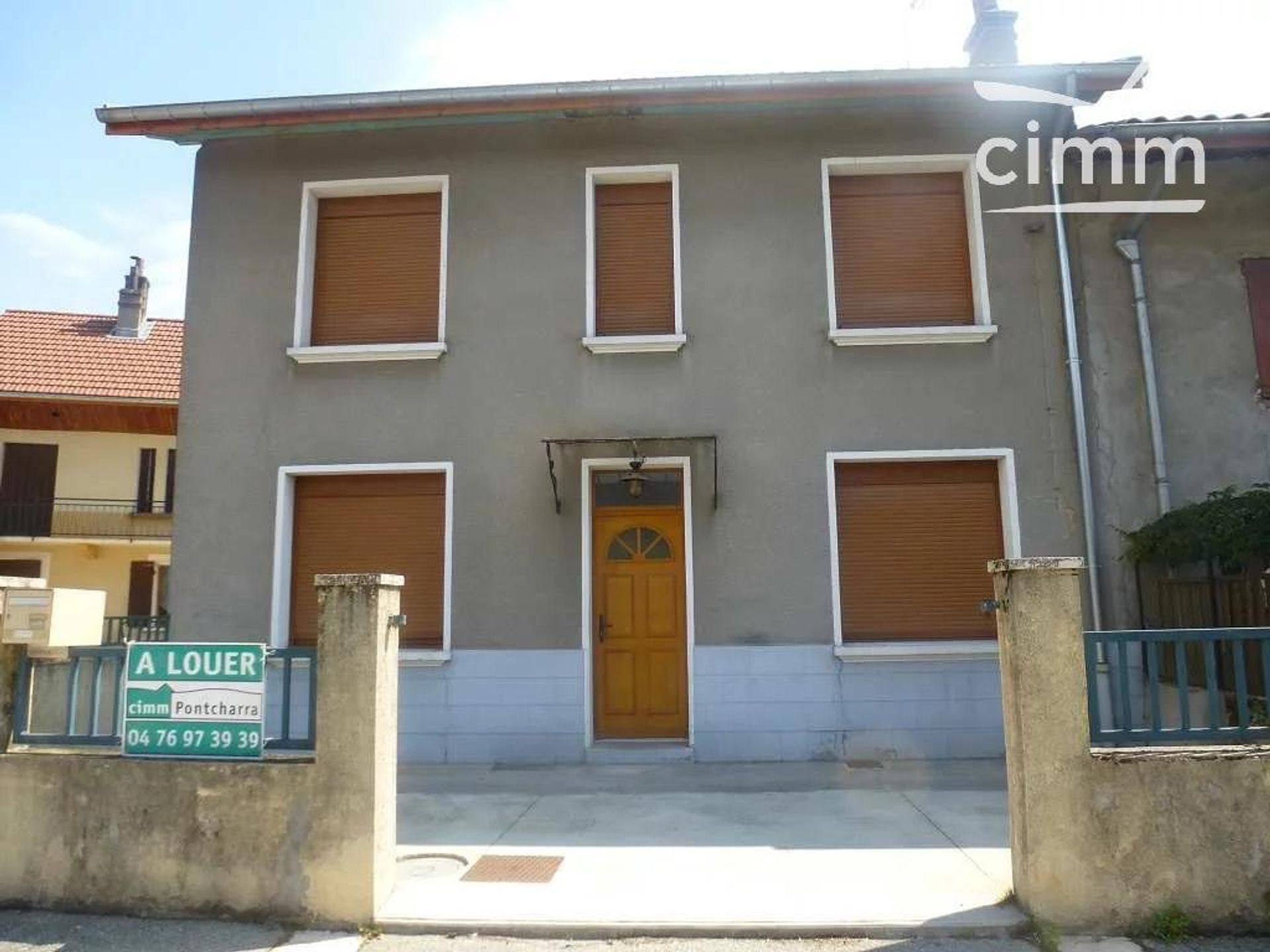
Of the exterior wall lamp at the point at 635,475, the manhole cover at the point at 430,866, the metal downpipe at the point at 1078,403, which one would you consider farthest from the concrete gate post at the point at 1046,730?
A: the exterior wall lamp at the point at 635,475

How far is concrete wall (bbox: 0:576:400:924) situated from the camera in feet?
13.8

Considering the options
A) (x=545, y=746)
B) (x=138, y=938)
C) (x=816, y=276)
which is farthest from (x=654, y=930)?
(x=816, y=276)

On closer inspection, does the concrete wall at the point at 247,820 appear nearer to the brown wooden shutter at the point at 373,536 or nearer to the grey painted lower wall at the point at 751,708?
the grey painted lower wall at the point at 751,708

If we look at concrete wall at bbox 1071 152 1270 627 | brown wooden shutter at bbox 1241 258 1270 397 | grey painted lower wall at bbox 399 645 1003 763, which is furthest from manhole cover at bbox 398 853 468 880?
brown wooden shutter at bbox 1241 258 1270 397

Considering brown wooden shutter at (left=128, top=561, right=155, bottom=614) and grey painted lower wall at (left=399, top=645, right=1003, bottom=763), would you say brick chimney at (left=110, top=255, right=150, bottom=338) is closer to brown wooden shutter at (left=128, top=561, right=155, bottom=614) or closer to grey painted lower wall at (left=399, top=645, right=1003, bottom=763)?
brown wooden shutter at (left=128, top=561, right=155, bottom=614)

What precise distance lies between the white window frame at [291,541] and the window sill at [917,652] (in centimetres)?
371

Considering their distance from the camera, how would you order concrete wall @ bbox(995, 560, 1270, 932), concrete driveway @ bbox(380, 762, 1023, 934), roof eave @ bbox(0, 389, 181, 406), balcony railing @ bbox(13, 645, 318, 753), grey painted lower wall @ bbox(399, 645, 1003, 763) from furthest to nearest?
roof eave @ bbox(0, 389, 181, 406) < grey painted lower wall @ bbox(399, 645, 1003, 763) < balcony railing @ bbox(13, 645, 318, 753) < concrete driveway @ bbox(380, 762, 1023, 934) < concrete wall @ bbox(995, 560, 1270, 932)

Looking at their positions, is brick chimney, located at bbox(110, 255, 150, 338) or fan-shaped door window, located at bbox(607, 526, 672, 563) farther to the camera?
brick chimney, located at bbox(110, 255, 150, 338)

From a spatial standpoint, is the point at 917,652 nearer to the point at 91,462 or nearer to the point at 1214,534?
the point at 1214,534

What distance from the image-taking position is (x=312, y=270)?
28.7 ft

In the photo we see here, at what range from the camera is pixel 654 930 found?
158 inches

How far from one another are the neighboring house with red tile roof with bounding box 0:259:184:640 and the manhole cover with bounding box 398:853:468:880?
679 inches

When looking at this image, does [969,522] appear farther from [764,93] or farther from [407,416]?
[407,416]

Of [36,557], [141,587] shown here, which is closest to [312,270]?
[141,587]
